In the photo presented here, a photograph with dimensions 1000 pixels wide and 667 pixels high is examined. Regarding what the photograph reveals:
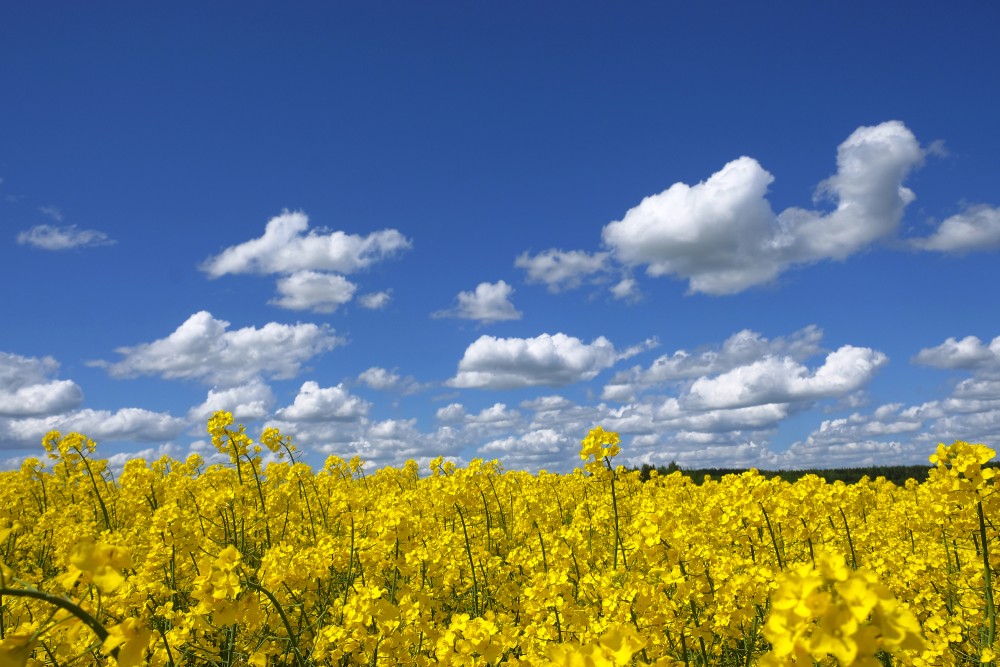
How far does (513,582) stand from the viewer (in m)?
6.33

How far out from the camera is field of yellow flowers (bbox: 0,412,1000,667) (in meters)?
1.91

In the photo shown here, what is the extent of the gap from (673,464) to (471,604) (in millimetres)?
17809

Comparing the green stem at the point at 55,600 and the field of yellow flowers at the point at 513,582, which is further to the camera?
Answer: the field of yellow flowers at the point at 513,582

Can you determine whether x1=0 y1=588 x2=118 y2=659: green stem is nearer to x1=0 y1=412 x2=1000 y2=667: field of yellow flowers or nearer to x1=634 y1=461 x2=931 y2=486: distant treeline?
x1=0 y1=412 x2=1000 y2=667: field of yellow flowers

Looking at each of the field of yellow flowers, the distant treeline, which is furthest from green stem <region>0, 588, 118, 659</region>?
the distant treeline

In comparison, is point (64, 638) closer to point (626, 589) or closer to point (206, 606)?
point (206, 606)

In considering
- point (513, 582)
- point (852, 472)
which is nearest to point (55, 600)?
point (513, 582)

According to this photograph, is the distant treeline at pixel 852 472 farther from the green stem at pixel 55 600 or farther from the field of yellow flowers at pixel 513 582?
the green stem at pixel 55 600

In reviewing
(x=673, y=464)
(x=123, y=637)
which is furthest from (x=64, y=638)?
(x=673, y=464)

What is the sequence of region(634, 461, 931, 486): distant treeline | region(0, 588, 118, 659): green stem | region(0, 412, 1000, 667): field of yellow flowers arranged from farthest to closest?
region(634, 461, 931, 486): distant treeline → region(0, 412, 1000, 667): field of yellow flowers → region(0, 588, 118, 659): green stem

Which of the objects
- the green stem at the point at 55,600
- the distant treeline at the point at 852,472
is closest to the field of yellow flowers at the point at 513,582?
the green stem at the point at 55,600

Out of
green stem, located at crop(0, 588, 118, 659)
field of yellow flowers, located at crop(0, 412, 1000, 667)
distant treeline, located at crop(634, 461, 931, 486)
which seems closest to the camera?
green stem, located at crop(0, 588, 118, 659)

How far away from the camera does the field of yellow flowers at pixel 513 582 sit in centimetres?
191

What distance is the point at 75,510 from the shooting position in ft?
33.1
